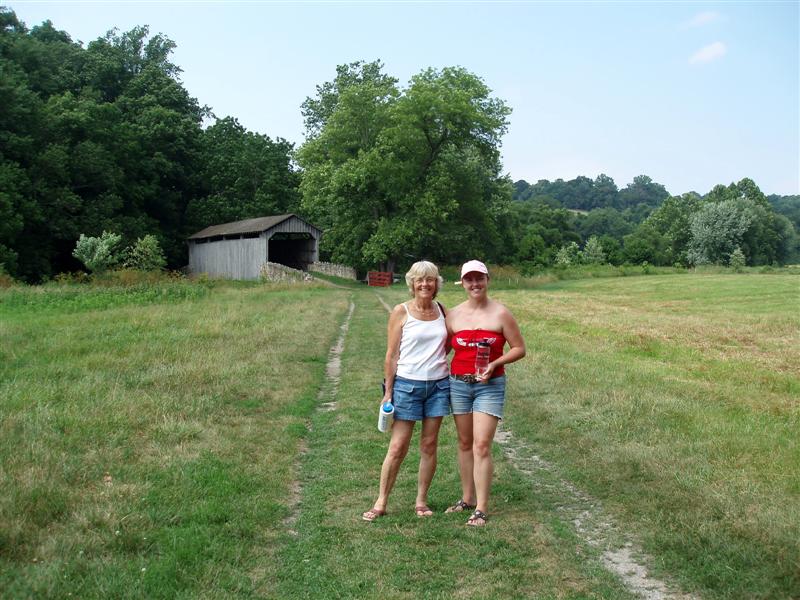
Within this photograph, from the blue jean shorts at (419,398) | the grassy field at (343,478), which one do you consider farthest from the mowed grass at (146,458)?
the blue jean shorts at (419,398)

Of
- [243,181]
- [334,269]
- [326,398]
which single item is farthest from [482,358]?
[243,181]

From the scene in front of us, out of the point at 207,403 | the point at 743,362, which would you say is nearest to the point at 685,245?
the point at 743,362

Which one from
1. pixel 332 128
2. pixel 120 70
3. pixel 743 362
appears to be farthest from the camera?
pixel 120 70

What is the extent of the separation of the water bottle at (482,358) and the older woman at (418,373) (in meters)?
0.29

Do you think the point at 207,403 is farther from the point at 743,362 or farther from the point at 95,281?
the point at 95,281

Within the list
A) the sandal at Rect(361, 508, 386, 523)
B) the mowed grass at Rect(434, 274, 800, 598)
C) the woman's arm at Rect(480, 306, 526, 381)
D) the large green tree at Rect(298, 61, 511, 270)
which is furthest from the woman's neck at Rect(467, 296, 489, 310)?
the large green tree at Rect(298, 61, 511, 270)

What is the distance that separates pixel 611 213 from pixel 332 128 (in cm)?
8882

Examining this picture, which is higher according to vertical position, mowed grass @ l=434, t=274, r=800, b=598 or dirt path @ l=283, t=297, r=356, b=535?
mowed grass @ l=434, t=274, r=800, b=598

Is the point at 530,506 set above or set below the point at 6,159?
below

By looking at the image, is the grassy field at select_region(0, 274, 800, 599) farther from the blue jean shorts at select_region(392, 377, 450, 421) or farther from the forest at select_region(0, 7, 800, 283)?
the forest at select_region(0, 7, 800, 283)

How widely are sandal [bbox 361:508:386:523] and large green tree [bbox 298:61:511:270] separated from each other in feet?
118

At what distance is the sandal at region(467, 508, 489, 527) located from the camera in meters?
5.00

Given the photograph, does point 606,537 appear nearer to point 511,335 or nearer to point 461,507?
point 461,507

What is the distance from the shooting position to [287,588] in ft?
13.1
